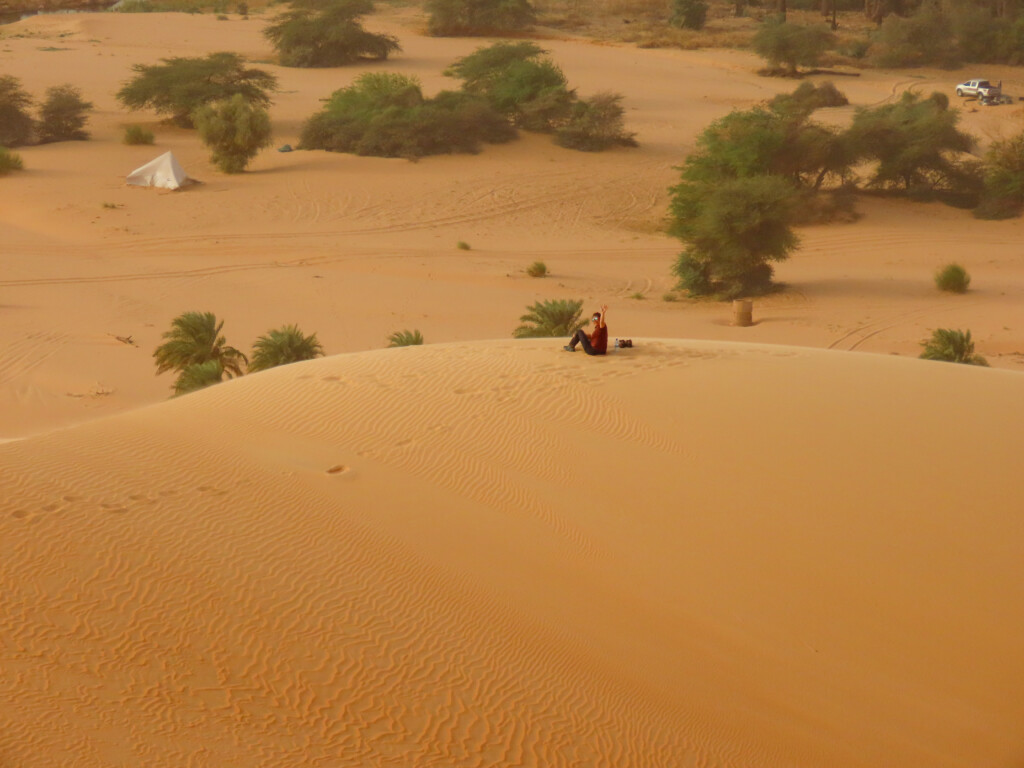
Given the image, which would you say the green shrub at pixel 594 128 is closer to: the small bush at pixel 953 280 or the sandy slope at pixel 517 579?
the small bush at pixel 953 280

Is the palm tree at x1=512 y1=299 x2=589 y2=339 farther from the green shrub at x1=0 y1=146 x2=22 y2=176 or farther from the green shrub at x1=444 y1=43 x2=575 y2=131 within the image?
the green shrub at x1=444 y1=43 x2=575 y2=131

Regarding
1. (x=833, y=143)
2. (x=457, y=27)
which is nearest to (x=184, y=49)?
(x=457, y=27)

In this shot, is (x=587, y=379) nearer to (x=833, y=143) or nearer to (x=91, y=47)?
(x=833, y=143)

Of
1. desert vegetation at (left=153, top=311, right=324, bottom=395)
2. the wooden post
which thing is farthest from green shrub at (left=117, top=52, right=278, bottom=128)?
desert vegetation at (left=153, top=311, right=324, bottom=395)

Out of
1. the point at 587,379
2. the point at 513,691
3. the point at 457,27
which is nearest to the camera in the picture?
the point at 513,691

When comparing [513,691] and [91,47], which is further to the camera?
[91,47]

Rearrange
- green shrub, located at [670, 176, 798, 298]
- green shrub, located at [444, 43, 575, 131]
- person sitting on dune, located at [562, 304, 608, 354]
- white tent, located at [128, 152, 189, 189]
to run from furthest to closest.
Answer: green shrub, located at [444, 43, 575, 131] < white tent, located at [128, 152, 189, 189] < green shrub, located at [670, 176, 798, 298] < person sitting on dune, located at [562, 304, 608, 354]
